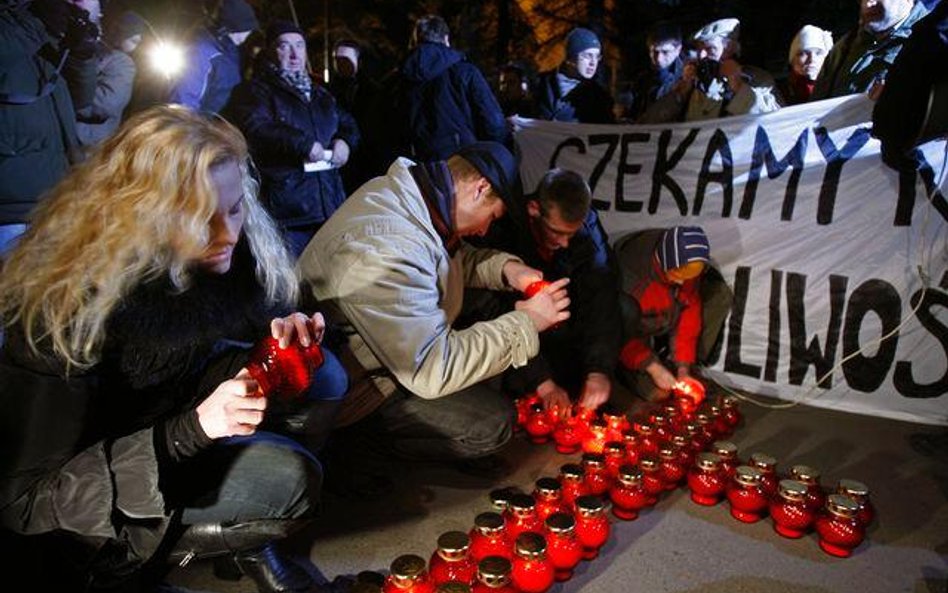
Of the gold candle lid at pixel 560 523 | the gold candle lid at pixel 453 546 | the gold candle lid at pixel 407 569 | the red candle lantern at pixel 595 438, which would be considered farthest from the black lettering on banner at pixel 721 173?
the gold candle lid at pixel 407 569

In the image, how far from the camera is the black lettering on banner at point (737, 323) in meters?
3.99

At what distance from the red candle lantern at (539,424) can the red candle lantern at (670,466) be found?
0.57 metres

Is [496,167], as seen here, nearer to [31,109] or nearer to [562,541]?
[562,541]

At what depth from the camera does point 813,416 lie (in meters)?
3.57

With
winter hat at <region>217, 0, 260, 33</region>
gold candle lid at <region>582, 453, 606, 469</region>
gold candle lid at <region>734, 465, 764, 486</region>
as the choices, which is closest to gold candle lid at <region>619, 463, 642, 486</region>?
gold candle lid at <region>582, 453, 606, 469</region>

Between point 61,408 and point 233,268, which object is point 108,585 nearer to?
point 61,408

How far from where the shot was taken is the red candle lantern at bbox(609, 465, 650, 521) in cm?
246

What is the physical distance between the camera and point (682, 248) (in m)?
3.56

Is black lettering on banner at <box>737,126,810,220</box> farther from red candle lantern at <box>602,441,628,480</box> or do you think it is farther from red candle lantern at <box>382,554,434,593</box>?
red candle lantern at <box>382,554,434,593</box>

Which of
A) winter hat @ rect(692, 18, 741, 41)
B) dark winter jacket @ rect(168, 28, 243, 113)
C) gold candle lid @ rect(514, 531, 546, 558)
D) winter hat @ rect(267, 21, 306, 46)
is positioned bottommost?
gold candle lid @ rect(514, 531, 546, 558)

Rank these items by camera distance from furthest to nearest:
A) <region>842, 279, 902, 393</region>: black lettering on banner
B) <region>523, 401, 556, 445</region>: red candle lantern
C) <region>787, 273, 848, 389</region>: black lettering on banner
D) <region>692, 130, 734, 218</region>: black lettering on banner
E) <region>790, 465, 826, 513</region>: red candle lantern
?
<region>692, 130, 734, 218</region>: black lettering on banner, <region>787, 273, 848, 389</region>: black lettering on banner, <region>842, 279, 902, 393</region>: black lettering on banner, <region>523, 401, 556, 445</region>: red candle lantern, <region>790, 465, 826, 513</region>: red candle lantern

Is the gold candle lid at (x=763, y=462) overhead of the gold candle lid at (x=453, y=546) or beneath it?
beneath

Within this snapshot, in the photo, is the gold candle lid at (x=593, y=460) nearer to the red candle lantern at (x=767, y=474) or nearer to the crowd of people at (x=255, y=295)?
the crowd of people at (x=255, y=295)

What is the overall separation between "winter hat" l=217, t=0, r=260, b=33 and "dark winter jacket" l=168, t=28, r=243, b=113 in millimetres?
300
